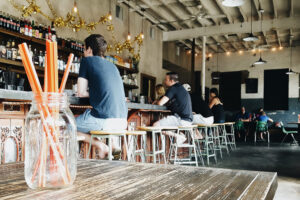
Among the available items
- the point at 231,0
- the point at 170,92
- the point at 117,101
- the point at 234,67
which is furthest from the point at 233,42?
the point at 117,101

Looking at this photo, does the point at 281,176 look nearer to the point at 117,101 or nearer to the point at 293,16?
the point at 117,101

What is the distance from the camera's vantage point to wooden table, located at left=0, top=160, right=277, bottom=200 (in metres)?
0.53

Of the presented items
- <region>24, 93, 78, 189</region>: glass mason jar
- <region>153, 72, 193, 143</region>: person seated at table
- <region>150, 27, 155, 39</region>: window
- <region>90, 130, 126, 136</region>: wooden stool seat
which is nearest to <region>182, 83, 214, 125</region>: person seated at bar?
<region>153, 72, 193, 143</region>: person seated at table

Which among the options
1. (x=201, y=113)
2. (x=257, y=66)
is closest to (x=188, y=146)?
(x=201, y=113)

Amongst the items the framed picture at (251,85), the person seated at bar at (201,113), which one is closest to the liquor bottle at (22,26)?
the person seated at bar at (201,113)

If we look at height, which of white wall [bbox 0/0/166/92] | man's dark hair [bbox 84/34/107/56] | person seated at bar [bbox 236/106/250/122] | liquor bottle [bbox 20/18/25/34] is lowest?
person seated at bar [bbox 236/106/250/122]

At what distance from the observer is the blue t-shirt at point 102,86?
2357mm

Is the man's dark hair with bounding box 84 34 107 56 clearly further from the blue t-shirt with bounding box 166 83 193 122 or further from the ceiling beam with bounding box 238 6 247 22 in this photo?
the ceiling beam with bounding box 238 6 247 22

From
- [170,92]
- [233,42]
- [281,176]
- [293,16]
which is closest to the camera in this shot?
[281,176]

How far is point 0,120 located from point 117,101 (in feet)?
3.34

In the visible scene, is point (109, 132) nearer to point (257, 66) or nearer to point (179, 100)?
point (179, 100)

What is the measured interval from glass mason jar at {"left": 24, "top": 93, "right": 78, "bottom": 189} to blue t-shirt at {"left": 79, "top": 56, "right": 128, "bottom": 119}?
1700mm

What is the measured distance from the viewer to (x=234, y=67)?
46.0ft

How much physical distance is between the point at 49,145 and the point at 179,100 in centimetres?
387
